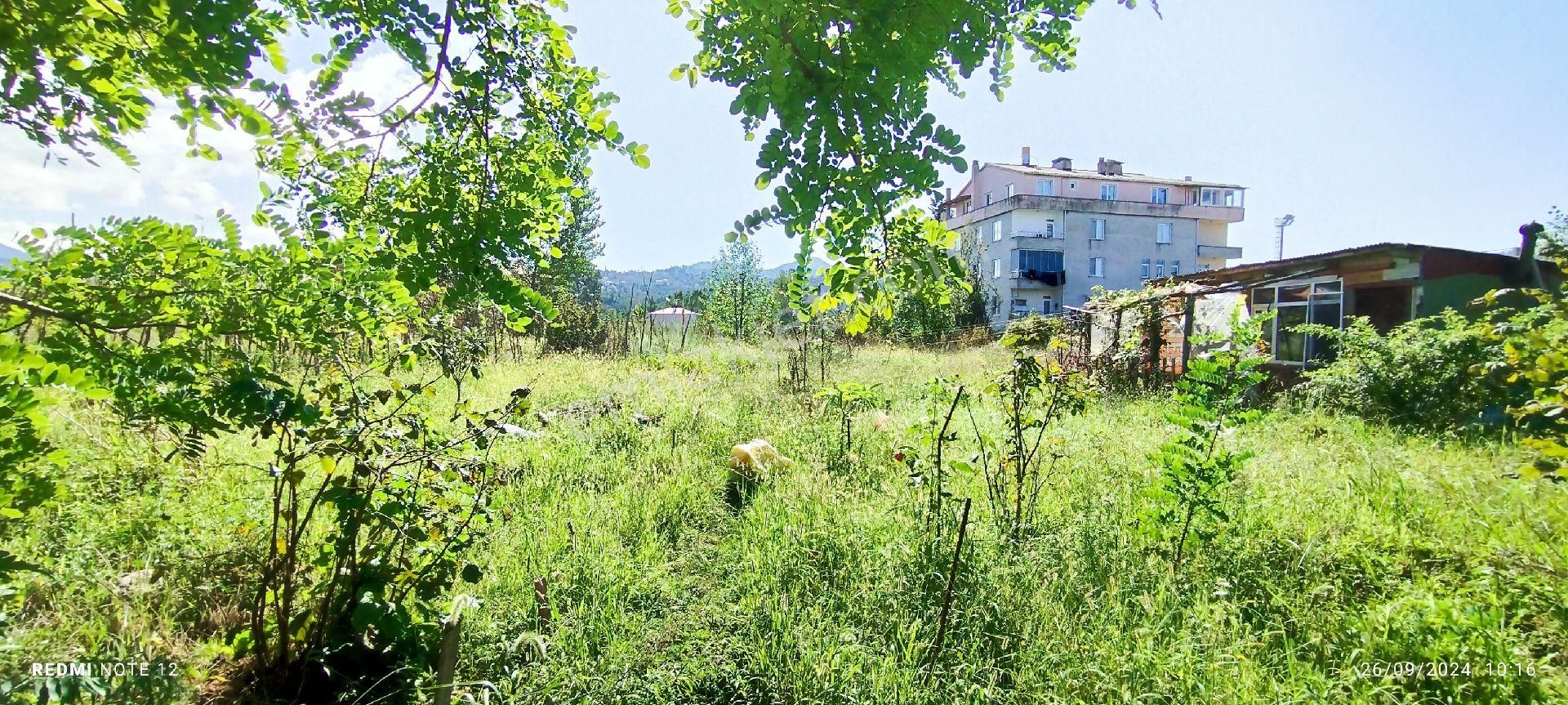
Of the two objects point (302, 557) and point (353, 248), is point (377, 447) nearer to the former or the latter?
point (353, 248)

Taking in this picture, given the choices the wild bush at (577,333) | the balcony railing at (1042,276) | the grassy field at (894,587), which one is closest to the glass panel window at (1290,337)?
the grassy field at (894,587)

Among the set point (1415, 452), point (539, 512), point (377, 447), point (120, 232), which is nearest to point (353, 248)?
point (120, 232)

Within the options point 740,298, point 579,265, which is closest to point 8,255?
point 579,265

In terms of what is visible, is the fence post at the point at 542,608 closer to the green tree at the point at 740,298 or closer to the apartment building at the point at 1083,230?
the green tree at the point at 740,298

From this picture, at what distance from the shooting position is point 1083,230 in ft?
118

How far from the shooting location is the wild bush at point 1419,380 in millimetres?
6348

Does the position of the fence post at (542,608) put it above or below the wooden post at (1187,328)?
below

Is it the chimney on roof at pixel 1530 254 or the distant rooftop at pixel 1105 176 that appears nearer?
the chimney on roof at pixel 1530 254

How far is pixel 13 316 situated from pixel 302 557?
1529 millimetres

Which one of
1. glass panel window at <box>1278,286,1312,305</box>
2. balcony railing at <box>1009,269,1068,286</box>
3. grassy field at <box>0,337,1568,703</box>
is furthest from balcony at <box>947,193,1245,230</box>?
grassy field at <box>0,337,1568,703</box>

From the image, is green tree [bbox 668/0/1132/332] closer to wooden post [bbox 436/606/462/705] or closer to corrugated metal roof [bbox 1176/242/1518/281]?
wooden post [bbox 436/606/462/705]

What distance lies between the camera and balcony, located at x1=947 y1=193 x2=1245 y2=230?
34.9 metres
